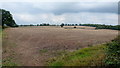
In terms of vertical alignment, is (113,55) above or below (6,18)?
below

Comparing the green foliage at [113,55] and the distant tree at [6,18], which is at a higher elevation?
the distant tree at [6,18]

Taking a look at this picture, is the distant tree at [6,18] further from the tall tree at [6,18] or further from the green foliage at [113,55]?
the green foliage at [113,55]

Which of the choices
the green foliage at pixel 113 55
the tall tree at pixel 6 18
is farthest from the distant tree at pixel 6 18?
the green foliage at pixel 113 55

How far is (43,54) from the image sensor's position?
10.7 m

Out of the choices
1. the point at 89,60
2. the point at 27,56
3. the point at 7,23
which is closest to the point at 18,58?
the point at 27,56

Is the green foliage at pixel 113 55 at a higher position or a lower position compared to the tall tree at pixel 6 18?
lower

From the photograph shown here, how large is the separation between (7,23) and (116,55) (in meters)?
36.5

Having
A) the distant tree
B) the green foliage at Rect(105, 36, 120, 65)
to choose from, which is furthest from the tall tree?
the green foliage at Rect(105, 36, 120, 65)

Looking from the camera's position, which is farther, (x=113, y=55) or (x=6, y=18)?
(x=6, y=18)

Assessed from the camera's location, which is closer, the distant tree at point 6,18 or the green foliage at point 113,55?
the green foliage at point 113,55

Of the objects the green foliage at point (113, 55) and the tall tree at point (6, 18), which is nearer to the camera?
the green foliage at point (113, 55)

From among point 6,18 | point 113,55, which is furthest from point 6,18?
point 113,55

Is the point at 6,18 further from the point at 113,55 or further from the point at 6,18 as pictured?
the point at 113,55

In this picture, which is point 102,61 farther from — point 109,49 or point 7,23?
point 7,23
